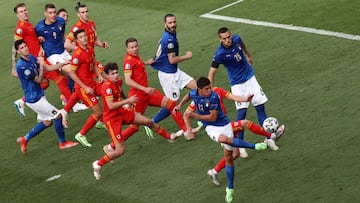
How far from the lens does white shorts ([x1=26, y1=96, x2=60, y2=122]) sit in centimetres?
1648

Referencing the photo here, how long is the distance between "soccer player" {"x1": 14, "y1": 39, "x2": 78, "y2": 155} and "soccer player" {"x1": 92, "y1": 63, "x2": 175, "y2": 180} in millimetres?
1712

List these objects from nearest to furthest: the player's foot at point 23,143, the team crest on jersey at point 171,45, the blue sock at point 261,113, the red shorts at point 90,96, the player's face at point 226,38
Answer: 1. the player's face at point 226,38
2. the blue sock at point 261,113
3. the team crest on jersey at point 171,45
4. the red shorts at point 90,96
5. the player's foot at point 23,143

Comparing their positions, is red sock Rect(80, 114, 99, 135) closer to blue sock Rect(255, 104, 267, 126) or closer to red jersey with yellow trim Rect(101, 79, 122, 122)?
red jersey with yellow trim Rect(101, 79, 122, 122)

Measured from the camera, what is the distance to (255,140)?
15.8 m

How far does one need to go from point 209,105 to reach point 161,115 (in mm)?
3083

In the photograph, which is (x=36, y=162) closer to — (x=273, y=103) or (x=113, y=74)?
(x=113, y=74)

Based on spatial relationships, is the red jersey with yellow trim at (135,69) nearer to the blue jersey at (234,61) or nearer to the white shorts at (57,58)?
the blue jersey at (234,61)

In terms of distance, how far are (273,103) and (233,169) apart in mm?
3863

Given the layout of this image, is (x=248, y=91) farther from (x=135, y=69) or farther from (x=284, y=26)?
(x=284, y=26)

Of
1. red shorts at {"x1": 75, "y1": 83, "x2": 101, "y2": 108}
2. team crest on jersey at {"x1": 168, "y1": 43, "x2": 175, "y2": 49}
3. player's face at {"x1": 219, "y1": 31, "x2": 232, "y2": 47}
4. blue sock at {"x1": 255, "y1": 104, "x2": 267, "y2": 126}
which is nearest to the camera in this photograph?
player's face at {"x1": 219, "y1": 31, "x2": 232, "y2": 47}

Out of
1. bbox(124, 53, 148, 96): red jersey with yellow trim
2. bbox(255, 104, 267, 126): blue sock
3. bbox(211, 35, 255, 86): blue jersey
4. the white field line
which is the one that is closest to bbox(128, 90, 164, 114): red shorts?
bbox(124, 53, 148, 96): red jersey with yellow trim

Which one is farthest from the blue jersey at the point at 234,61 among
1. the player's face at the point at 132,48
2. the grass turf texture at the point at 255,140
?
the player's face at the point at 132,48

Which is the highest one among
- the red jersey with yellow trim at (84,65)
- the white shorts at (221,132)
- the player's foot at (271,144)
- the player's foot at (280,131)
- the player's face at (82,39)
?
the player's face at (82,39)

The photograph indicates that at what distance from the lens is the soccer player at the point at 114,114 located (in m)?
15.1
